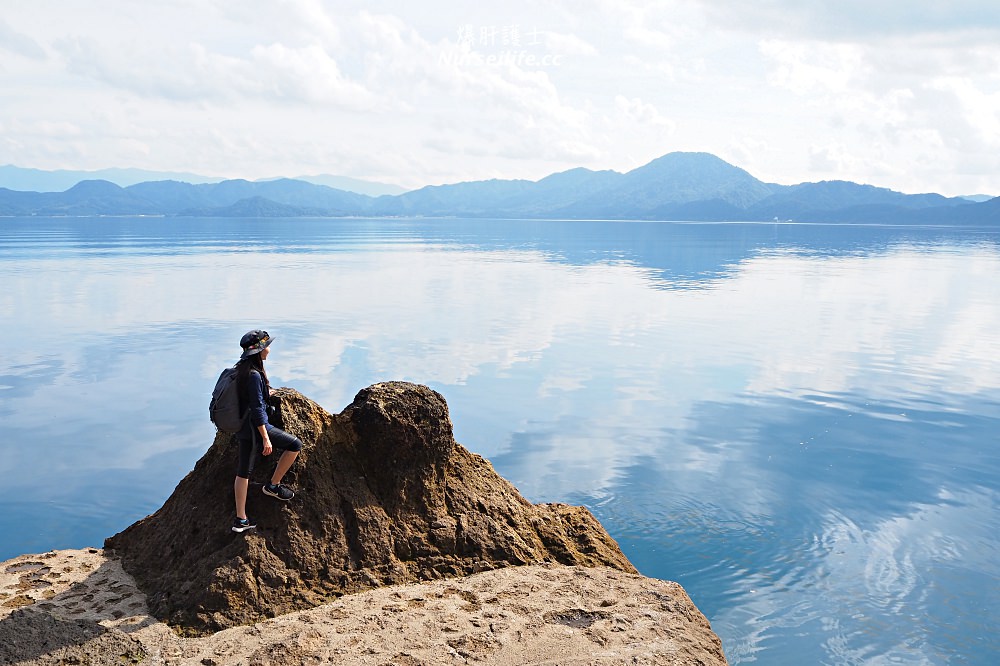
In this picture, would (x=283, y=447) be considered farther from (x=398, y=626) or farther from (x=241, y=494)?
(x=398, y=626)

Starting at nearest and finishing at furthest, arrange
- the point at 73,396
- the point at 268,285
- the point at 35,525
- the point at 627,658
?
the point at 627,658, the point at 35,525, the point at 73,396, the point at 268,285

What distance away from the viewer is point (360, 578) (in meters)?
8.16

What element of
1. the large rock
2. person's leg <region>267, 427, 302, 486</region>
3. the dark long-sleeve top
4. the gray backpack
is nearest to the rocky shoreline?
the large rock

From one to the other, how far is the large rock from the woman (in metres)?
0.18

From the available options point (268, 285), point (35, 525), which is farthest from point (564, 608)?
point (268, 285)

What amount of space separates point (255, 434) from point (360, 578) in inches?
72.7

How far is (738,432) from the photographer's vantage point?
1869 cm

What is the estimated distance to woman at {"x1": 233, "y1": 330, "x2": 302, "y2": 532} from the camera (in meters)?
7.94

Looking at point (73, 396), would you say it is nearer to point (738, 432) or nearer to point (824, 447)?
point (738, 432)

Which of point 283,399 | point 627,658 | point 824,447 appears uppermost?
point 283,399

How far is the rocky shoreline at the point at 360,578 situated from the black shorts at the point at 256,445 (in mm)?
352

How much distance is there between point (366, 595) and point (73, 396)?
1701 centimetres

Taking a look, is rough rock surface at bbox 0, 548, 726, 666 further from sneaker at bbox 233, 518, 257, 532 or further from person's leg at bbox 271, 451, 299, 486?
person's leg at bbox 271, 451, 299, 486

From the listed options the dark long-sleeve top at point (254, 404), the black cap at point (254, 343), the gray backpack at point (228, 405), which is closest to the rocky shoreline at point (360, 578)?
the dark long-sleeve top at point (254, 404)
